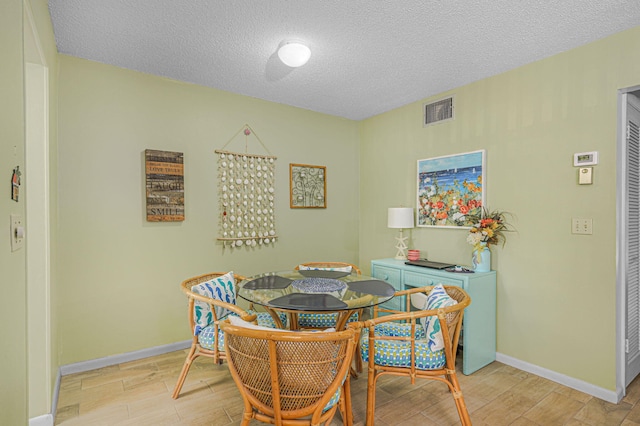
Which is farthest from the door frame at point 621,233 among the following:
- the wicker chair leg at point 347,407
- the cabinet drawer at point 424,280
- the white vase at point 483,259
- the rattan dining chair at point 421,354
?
the wicker chair leg at point 347,407

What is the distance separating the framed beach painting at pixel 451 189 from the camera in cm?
307

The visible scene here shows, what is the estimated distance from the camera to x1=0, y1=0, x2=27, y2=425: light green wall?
1.02 metres

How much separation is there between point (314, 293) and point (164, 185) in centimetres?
172

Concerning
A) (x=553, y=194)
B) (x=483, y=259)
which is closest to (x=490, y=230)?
(x=483, y=259)

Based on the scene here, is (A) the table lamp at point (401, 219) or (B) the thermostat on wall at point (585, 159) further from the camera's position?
(A) the table lamp at point (401, 219)

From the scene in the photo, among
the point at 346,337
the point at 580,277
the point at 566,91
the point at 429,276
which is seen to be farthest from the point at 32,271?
the point at 566,91

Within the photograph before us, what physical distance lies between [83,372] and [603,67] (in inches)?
172

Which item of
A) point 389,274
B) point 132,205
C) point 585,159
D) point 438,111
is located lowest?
point 389,274

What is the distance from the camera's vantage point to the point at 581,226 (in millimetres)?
2428

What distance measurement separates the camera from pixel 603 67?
7.67ft

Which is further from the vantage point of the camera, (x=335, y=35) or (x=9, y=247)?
(x=335, y=35)

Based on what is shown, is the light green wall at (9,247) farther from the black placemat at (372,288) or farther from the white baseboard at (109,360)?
the black placemat at (372,288)

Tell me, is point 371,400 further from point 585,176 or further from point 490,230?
point 585,176

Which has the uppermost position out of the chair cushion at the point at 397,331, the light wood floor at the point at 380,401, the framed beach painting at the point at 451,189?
the framed beach painting at the point at 451,189
